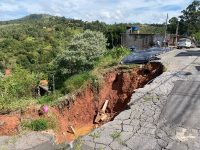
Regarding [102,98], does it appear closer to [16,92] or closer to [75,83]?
[75,83]

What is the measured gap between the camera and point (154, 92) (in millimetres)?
9203

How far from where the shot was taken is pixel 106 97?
12.8 meters

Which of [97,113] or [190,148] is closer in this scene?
[190,148]

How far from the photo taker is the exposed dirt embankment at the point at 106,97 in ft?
38.0

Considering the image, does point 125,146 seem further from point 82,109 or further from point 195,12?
point 195,12

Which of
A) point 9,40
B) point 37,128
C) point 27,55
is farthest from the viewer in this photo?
point 9,40

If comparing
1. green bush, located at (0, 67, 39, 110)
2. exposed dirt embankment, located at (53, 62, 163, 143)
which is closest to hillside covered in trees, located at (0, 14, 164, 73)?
green bush, located at (0, 67, 39, 110)

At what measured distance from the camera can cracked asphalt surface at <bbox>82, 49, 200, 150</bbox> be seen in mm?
6203

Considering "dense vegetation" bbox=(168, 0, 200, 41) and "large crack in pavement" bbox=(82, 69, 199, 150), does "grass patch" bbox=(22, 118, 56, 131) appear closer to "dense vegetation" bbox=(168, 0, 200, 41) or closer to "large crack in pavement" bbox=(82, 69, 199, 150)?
"large crack in pavement" bbox=(82, 69, 199, 150)

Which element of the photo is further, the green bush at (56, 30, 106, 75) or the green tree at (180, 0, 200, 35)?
the green tree at (180, 0, 200, 35)

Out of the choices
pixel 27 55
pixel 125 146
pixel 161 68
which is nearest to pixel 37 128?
pixel 125 146

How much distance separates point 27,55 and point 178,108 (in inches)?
1530

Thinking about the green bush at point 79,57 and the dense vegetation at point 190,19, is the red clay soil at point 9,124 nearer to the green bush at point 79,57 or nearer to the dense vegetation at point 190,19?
the green bush at point 79,57

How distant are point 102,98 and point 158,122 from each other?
18.6ft
